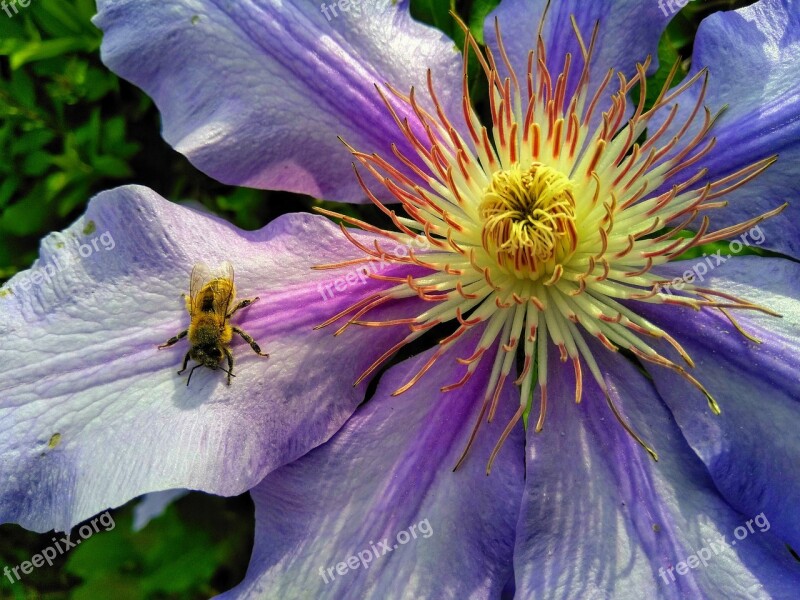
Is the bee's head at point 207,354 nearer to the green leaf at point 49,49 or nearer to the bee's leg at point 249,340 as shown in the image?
the bee's leg at point 249,340

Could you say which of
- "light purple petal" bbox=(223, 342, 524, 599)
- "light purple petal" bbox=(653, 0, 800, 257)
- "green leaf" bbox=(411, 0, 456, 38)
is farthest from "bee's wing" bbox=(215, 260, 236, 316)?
"light purple petal" bbox=(653, 0, 800, 257)

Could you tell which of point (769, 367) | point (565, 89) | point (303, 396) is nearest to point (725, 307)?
point (769, 367)

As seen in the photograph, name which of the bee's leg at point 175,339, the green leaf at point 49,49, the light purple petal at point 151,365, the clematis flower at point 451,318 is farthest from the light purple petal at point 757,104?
the green leaf at point 49,49

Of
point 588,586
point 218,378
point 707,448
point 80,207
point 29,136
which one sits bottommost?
point 80,207

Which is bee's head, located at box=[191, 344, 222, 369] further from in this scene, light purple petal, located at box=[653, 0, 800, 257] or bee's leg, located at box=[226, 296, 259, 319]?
light purple petal, located at box=[653, 0, 800, 257]

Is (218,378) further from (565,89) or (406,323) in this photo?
(565,89)

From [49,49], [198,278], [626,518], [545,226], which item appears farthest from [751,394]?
[49,49]
